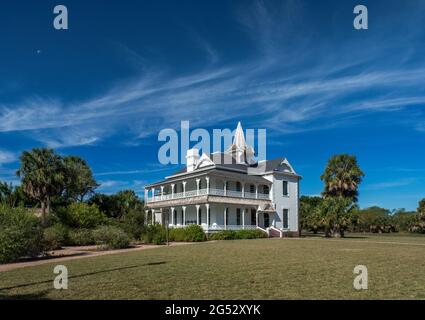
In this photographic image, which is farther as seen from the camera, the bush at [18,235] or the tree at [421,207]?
the tree at [421,207]

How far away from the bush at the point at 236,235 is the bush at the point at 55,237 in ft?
42.7

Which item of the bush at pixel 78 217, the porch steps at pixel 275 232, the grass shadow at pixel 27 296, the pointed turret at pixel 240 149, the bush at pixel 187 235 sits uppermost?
the pointed turret at pixel 240 149

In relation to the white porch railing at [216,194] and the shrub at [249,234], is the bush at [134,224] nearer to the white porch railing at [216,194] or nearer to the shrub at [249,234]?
the white porch railing at [216,194]

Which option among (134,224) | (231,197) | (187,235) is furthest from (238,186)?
(134,224)

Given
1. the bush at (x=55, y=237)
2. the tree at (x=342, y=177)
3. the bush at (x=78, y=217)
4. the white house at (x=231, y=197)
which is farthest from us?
the tree at (x=342, y=177)

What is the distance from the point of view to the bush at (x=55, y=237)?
18.0 metres

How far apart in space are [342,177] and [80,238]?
117 feet

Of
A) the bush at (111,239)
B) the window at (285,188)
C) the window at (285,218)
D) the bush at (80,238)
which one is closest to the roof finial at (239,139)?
the window at (285,188)

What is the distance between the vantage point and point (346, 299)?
7035mm

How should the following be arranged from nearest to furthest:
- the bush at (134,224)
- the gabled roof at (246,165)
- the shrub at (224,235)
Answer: the bush at (134,224) → the shrub at (224,235) → the gabled roof at (246,165)

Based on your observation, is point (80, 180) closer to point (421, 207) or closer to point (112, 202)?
point (112, 202)

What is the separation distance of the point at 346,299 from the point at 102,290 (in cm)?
492

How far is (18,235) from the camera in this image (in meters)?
15.2

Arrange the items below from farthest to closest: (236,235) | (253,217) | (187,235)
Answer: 1. (253,217)
2. (236,235)
3. (187,235)
